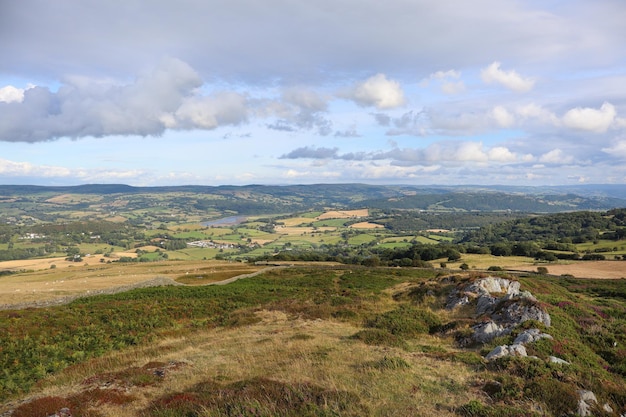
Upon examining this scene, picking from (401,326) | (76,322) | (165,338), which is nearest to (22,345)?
(76,322)

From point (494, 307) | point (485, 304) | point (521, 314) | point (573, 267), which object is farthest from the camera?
point (573, 267)

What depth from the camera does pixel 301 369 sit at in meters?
14.7

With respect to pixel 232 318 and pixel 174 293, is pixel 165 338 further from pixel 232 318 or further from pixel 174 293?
pixel 174 293

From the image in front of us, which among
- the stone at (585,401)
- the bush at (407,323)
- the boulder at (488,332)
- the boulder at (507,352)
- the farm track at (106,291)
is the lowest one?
the farm track at (106,291)

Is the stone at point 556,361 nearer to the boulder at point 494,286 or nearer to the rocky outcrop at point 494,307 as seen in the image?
the rocky outcrop at point 494,307

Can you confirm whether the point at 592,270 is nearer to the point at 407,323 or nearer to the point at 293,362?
the point at 407,323

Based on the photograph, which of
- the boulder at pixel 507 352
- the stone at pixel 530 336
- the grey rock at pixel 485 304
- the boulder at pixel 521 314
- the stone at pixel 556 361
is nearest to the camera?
the stone at pixel 556 361

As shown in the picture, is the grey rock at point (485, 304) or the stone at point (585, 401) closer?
the stone at point (585, 401)

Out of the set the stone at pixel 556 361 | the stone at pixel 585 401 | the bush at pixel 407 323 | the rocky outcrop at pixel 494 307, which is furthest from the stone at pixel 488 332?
the stone at pixel 585 401

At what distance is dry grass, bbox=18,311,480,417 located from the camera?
1139 centimetres

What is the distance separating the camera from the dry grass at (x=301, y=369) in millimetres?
11391

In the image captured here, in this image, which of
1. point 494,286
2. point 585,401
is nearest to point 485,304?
point 494,286

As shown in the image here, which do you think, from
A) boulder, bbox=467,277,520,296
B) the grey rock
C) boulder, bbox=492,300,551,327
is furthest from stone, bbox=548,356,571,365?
boulder, bbox=467,277,520,296

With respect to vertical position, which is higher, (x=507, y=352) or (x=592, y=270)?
(x=507, y=352)
